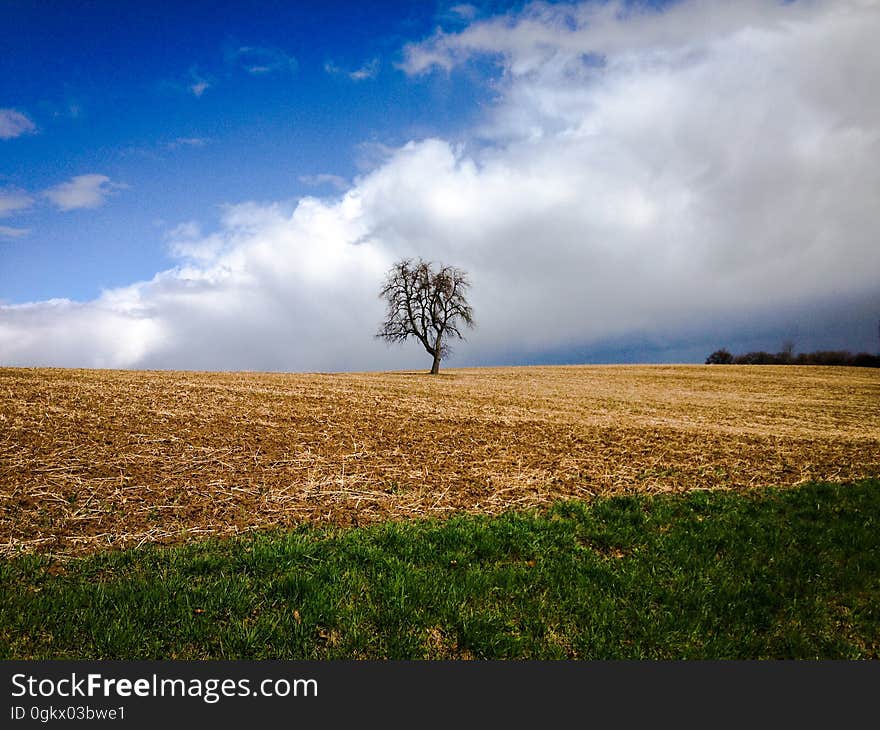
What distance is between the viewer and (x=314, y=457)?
33.0ft

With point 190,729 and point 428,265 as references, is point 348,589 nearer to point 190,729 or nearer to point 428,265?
point 190,729

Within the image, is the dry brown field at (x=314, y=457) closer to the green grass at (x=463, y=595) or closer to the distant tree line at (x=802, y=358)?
the green grass at (x=463, y=595)

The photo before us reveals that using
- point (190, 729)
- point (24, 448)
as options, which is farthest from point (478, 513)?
point (24, 448)

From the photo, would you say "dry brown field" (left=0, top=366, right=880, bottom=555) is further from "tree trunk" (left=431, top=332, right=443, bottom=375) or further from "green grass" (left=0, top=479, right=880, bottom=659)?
"tree trunk" (left=431, top=332, right=443, bottom=375)

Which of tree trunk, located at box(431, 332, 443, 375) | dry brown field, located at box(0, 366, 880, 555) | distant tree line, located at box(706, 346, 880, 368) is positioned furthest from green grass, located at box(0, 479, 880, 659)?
distant tree line, located at box(706, 346, 880, 368)

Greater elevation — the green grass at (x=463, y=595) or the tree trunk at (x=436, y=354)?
the tree trunk at (x=436, y=354)

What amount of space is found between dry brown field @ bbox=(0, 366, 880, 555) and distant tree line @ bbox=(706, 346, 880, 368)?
244ft

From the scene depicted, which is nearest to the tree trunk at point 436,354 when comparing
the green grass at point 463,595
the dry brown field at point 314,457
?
the dry brown field at point 314,457

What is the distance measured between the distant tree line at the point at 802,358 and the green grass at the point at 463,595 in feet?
274

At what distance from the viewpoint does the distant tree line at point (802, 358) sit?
76125 millimetres

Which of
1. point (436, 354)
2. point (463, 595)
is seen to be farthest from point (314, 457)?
point (436, 354)

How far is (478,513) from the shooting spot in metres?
7.60

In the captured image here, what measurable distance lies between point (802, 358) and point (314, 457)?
101480mm

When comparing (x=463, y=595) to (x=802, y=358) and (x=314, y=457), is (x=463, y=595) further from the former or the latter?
(x=802, y=358)
